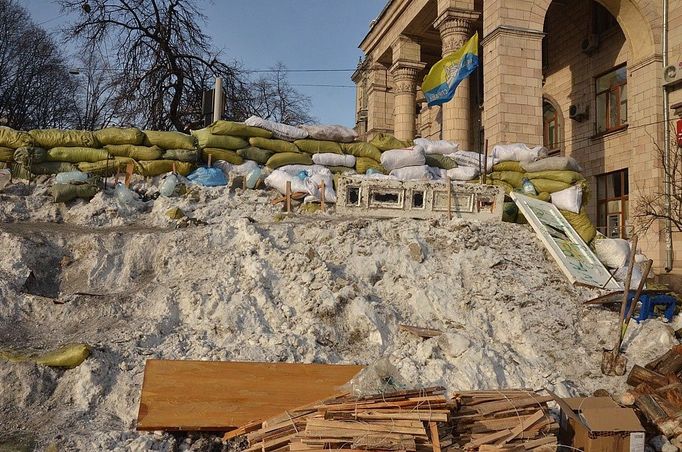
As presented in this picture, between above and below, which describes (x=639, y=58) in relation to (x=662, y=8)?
below

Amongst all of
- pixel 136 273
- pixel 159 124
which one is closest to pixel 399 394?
pixel 136 273

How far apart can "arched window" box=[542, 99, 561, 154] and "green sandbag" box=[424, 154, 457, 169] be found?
6558 mm

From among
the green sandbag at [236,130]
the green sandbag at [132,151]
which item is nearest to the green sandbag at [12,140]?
the green sandbag at [132,151]

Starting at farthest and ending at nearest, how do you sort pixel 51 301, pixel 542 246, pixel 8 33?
A: 1. pixel 8 33
2. pixel 542 246
3. pixel 51 301

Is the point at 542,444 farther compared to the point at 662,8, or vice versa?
the point at 662,8

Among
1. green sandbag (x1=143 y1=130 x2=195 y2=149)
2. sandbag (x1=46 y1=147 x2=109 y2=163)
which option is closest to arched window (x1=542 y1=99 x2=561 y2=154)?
green sandbag (x1=143 y1=130 x2=195 y2=149)

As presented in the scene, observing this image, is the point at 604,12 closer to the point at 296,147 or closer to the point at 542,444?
the point at 296,147

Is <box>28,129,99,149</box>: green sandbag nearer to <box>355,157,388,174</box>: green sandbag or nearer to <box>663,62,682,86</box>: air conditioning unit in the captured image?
<box>355,157,388,174</box>: green sandbag

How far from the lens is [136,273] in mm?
7570

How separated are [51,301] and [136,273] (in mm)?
1212

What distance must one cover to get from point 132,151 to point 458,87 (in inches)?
366

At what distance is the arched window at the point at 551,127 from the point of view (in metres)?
17.1

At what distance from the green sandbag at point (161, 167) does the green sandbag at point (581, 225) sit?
8154 millimetres

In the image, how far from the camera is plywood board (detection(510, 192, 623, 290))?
27.6 ft
